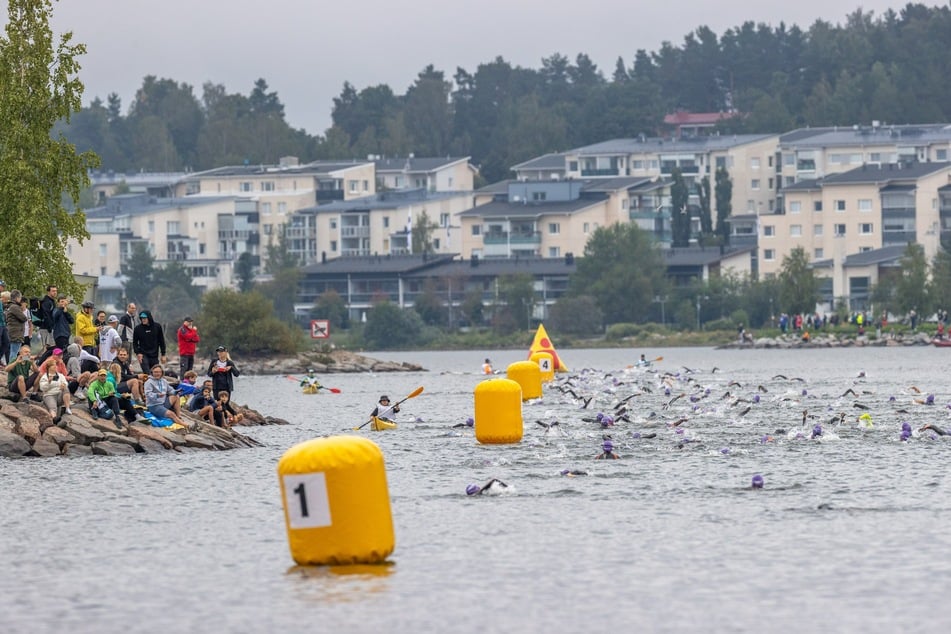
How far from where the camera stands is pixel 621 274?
155m

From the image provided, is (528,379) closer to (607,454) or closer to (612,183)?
(607,454)

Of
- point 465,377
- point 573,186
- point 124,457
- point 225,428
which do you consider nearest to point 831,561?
point 124,457

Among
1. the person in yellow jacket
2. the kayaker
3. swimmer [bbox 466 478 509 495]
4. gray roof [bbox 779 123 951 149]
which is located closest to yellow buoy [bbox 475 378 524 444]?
the kayaker

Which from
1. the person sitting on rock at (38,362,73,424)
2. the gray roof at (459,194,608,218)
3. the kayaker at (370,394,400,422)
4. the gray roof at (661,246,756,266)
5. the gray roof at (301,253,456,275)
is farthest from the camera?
the gray roof at (459,194,608,218)

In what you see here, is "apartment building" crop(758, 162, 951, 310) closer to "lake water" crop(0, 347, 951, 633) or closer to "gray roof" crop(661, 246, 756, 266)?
"gray roof" crop(661, 246, 756, 266)

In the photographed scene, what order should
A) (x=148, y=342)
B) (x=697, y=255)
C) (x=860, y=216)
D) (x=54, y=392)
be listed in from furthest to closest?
(x=860, y=216)
(x=697, y=255)
(x=148, y=342)
(x=54, y=392)

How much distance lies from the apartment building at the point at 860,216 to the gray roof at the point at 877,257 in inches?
17.3

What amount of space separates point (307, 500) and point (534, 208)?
162 m

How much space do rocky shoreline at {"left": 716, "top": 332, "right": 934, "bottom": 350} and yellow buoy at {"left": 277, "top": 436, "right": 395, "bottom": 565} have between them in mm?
110278

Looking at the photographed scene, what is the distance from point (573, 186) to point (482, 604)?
168 m

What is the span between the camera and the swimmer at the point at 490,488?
32.1 meters

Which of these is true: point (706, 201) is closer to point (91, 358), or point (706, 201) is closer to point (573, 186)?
point (573, 186)

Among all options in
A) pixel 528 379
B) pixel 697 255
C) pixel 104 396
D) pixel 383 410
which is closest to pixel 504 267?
pixel 697 255

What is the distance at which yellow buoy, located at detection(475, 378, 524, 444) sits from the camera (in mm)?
42438
